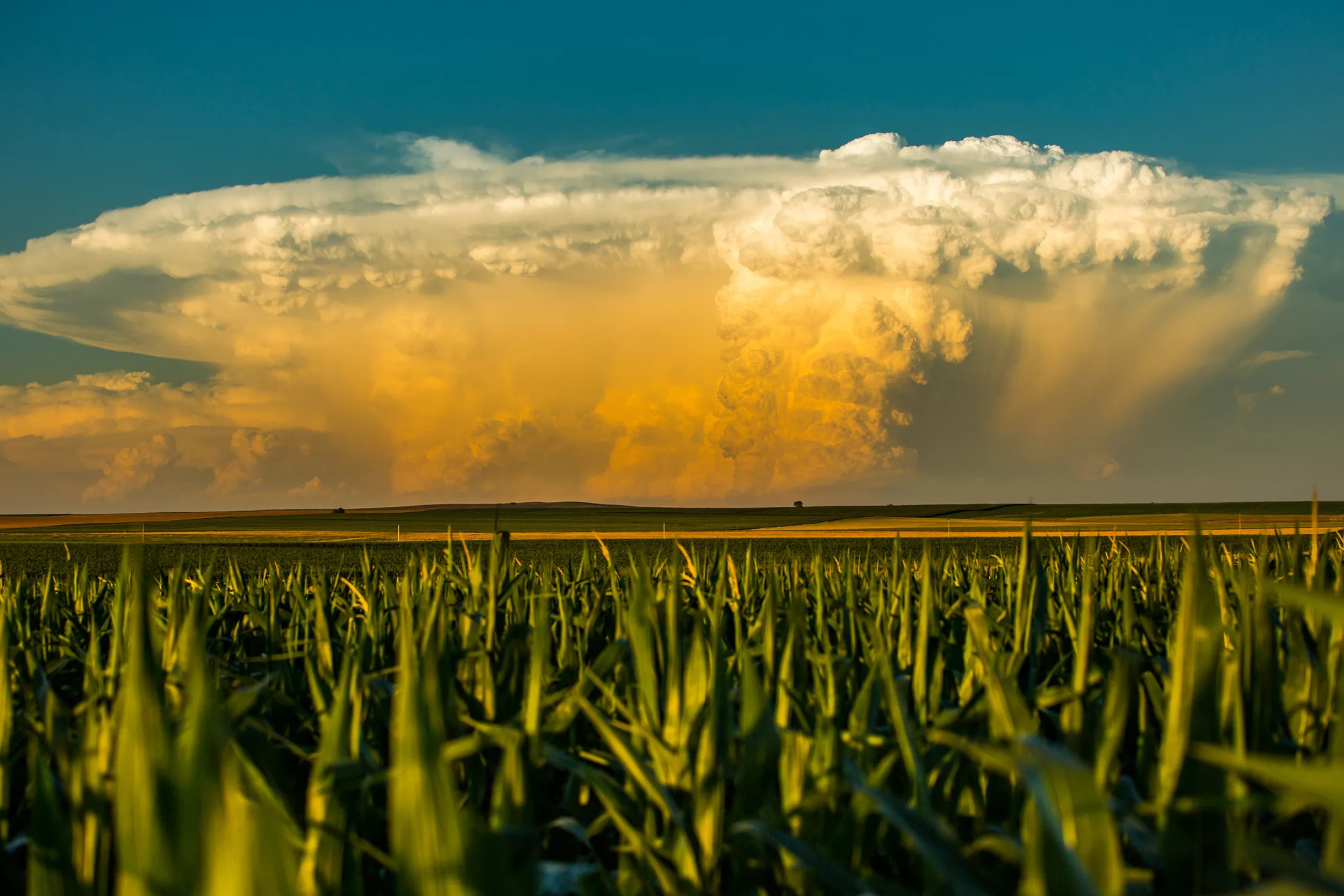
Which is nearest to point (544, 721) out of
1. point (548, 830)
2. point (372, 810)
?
point (548, 830)

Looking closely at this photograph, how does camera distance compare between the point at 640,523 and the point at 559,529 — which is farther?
the point at 640,523

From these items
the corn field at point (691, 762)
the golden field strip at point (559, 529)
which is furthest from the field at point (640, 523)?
the corn field at point (691, 762)

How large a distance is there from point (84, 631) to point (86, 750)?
353cm

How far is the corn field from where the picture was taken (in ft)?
3.48

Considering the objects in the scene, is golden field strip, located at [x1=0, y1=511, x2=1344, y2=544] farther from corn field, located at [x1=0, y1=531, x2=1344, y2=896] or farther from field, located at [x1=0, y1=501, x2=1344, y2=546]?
corn field, located at [x1=0, y1=531, x2=1344, y2=896]

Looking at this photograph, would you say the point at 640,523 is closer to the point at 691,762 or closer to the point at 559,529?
the point at 559,529

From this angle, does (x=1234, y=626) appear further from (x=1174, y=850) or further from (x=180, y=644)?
(x=180, y=644)

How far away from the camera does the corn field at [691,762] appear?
1061 mm

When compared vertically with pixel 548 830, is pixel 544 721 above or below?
above

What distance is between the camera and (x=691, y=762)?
1.80m

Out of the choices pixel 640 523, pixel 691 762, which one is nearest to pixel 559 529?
pixel 640 523

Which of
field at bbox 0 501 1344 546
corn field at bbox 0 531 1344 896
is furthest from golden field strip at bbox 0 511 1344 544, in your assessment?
corn field at bbox 0 531 1344 896

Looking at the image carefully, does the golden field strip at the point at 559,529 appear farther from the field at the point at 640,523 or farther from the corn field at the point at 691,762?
the corn field at the point at 691,762

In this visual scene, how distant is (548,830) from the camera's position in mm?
1936
